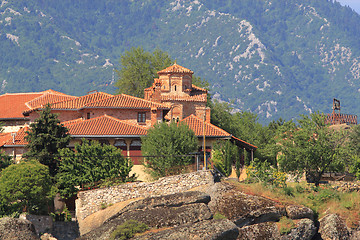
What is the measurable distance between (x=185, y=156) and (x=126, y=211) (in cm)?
946

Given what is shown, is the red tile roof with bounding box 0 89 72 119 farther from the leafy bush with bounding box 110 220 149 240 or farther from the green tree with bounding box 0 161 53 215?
the leafy bush with bounding box 110 220 149 240

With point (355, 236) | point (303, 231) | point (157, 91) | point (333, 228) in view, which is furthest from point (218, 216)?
point (157, 91)

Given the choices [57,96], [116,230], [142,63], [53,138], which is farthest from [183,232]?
[142,63]

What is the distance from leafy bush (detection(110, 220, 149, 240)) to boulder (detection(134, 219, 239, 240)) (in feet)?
2.19

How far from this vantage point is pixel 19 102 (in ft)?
222

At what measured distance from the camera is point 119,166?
3931 centimetres

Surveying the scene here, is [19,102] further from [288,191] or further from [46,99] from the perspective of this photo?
[288,191]

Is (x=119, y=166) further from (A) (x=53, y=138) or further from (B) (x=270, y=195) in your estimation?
(B) (x=270, y=195)

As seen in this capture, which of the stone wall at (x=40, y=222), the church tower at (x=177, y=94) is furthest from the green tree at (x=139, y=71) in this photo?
the stone wall at (x=40, y=222)

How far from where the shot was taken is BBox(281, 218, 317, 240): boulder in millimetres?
34031

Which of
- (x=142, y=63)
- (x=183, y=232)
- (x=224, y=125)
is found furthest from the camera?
(x=142, y=63)

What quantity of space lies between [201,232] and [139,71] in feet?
195

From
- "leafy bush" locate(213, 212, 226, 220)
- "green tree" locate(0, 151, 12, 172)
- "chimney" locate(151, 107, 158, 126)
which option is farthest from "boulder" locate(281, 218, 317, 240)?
"chimney" locate(151, 107, 158, 126)

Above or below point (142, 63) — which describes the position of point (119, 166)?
below
